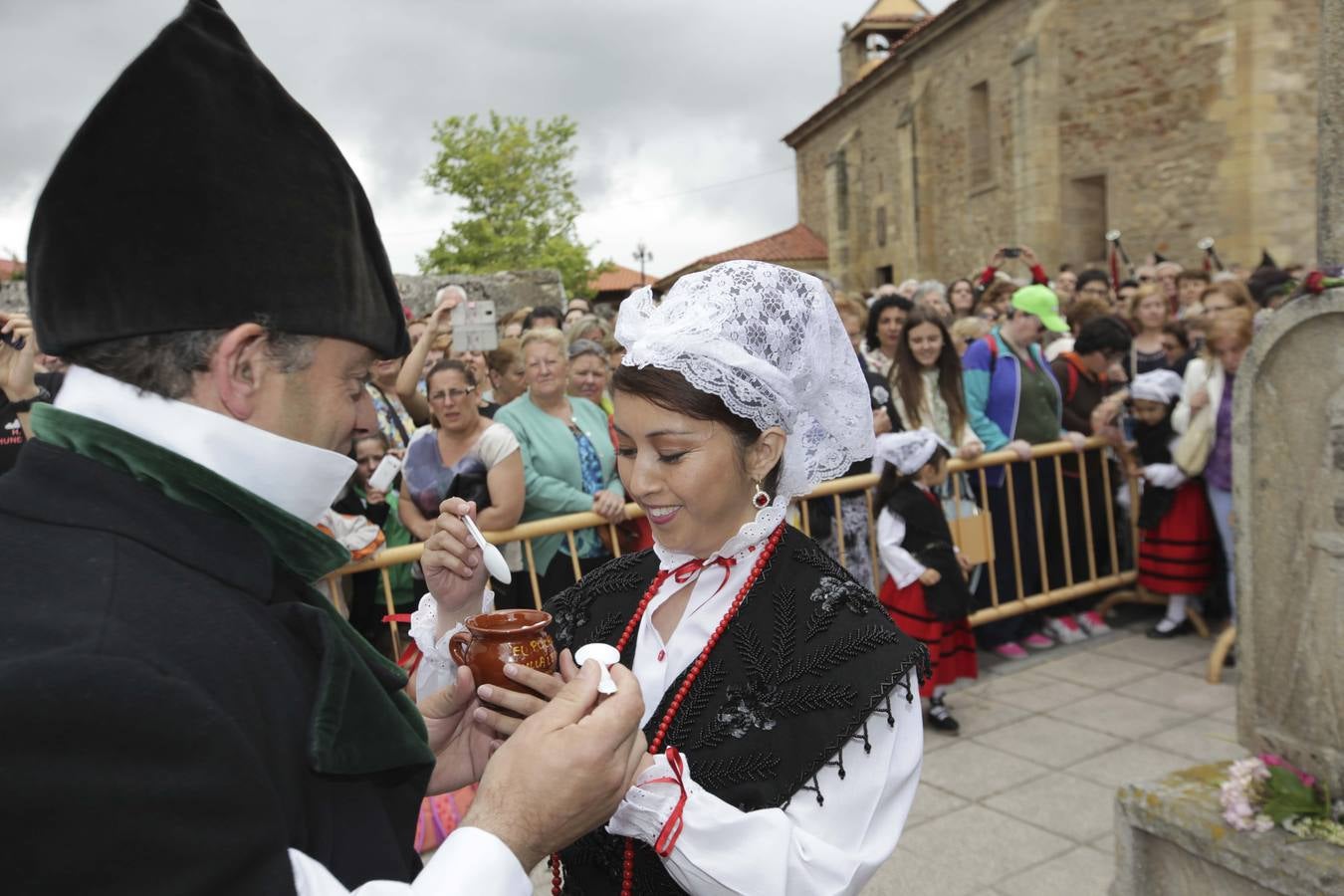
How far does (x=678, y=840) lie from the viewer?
167 cm

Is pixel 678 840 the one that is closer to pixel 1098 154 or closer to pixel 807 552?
pixel 807 552

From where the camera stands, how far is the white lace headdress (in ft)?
6.29

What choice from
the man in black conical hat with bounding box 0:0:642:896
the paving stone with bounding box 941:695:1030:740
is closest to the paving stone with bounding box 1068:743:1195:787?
the paving stone with bounding box 941:695:1030:740

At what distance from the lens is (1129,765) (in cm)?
464

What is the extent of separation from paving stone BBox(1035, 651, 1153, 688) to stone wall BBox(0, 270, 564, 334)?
716cm

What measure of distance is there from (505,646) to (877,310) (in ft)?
Result: 18.3

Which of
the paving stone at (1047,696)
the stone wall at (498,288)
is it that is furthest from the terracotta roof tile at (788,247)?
the paving stone at (1047,696)

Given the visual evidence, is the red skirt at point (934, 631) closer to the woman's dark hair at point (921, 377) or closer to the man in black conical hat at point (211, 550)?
the woman's dark hair at point (921, 377)

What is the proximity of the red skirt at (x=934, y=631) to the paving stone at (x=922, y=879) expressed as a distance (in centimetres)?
127

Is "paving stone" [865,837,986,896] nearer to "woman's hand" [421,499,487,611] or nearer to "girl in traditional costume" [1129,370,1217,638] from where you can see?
"woman's hand" [421,499,487,611]

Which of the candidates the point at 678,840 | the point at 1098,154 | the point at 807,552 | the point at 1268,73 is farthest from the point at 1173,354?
the point at 1098,154

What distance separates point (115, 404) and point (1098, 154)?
20.4 m

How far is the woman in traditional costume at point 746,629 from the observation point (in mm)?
1709

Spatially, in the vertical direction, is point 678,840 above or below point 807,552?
below
